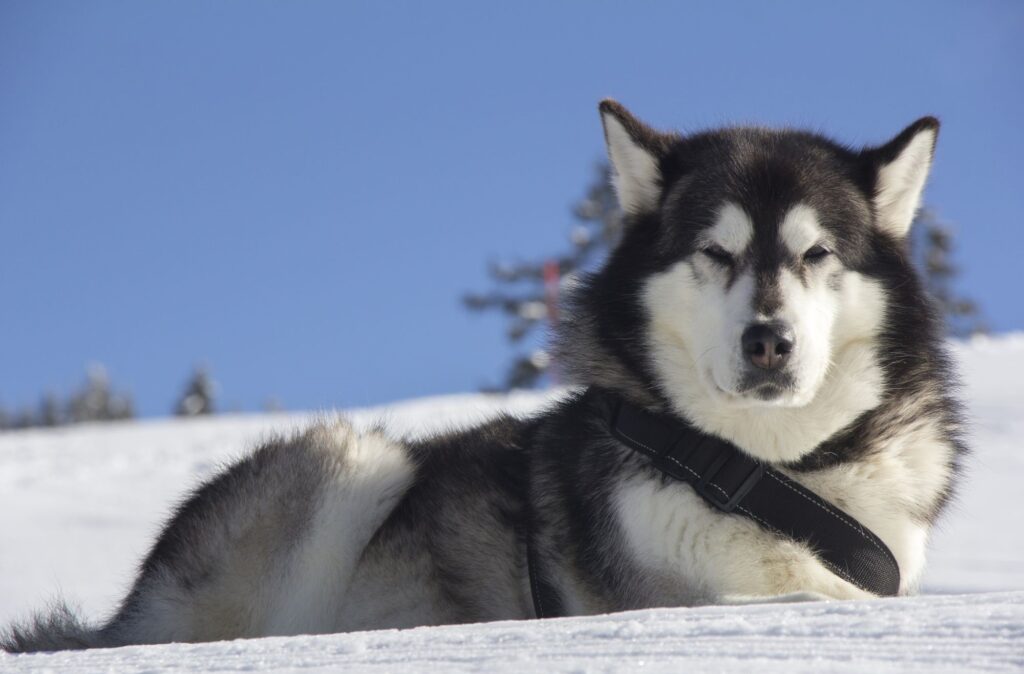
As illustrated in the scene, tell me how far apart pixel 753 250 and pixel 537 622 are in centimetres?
123

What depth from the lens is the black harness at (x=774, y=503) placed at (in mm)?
3244

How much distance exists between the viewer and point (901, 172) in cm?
356

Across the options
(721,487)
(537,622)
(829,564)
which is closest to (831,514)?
(829,564)

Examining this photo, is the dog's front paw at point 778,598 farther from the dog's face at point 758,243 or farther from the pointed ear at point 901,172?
the pointed ear at point 901,172

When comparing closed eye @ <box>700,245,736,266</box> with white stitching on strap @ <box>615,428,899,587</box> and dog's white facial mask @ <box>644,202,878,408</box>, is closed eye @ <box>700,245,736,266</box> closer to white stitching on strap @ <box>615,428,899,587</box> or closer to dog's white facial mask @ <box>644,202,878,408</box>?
dog's white facial mask @ <box>644,202,878,408</box>

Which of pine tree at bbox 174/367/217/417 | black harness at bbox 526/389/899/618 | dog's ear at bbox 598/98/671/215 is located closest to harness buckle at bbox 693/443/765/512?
black harness at bbox 526/389/899/618

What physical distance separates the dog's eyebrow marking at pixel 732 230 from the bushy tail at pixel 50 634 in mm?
2490

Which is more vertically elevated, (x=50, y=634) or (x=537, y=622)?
(x=537, y=622)

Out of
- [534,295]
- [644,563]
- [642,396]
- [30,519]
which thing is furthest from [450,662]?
[534,295]

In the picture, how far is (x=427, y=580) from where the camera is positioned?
3883mm

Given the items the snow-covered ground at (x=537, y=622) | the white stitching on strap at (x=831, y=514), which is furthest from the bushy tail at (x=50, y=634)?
the white stitching on strap at (x=831, y=514)

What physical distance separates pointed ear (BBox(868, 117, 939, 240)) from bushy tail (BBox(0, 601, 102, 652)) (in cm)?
296

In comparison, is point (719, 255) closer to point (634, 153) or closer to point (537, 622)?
point (634, 153)

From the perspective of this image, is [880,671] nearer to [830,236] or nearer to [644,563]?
[644,563]
